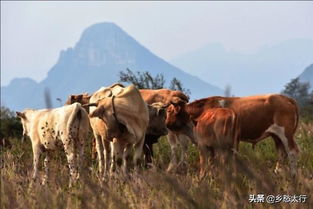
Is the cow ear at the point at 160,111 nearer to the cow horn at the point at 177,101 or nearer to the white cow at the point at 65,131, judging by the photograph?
the cow horn at the point at 177,101

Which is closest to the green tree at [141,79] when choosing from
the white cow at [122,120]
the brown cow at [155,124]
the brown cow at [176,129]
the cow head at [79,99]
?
the cow head at [79,99]

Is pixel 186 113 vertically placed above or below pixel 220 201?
below

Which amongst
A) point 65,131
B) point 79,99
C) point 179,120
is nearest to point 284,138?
Answer: point 179,120

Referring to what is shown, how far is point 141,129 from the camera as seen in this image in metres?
10.2

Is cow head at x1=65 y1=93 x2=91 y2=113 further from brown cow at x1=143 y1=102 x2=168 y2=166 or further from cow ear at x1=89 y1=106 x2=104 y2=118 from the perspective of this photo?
cow ear at x1=89 y1=106 x2=104 y2=118

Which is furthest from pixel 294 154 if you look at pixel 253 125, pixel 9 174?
pixel 9 174

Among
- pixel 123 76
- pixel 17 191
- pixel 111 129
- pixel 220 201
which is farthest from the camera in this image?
pixel 123 76

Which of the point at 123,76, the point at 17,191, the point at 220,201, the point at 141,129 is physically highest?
the point at 220,201

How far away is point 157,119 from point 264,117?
187 cm

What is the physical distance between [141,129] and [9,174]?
3206mm

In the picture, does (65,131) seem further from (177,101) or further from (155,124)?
(177,101)

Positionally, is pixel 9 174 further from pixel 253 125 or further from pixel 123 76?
pixel 123 76

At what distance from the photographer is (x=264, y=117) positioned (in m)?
11.2

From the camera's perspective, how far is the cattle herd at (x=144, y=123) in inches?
390
